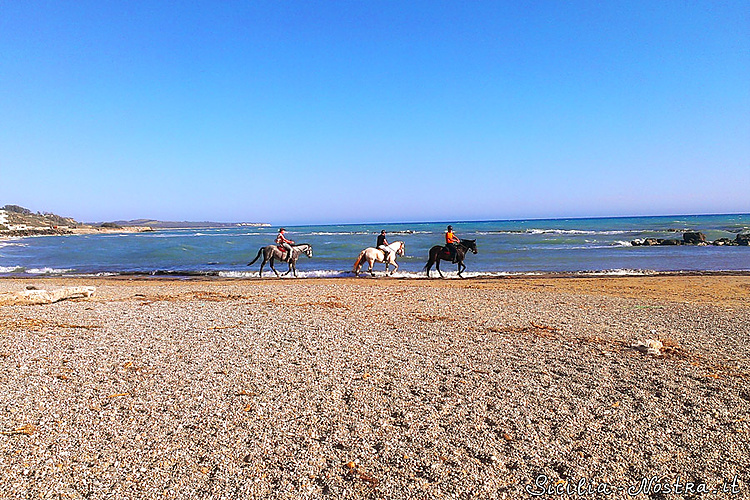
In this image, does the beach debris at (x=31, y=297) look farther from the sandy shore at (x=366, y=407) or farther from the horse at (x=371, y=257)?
the horse at (x=371, y=257)

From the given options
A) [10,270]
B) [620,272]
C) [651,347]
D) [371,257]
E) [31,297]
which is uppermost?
[31,297]

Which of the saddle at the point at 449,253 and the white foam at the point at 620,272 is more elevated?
the saddle at the point at 449,253

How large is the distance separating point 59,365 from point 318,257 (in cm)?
2941

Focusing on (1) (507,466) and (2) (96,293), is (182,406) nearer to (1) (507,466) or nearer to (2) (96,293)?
(1) (507,466)

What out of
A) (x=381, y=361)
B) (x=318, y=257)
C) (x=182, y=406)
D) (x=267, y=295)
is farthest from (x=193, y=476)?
(x=318, y=257)

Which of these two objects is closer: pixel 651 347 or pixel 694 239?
pixel 651 347

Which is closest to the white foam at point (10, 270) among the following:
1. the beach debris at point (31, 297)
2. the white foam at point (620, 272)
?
the beach debris at point (31, 297)

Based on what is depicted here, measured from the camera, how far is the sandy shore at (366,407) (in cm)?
409

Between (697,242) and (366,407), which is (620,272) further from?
(697,242)

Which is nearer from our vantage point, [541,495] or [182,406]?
[541,495]

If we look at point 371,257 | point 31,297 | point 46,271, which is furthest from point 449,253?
point 46,271

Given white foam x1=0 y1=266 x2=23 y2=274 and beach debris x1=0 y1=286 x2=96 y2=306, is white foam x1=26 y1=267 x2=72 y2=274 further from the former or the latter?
beach debris x1=0 y1=286 x2=96 y2=306

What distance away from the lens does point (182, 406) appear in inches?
217

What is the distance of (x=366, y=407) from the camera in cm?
555
